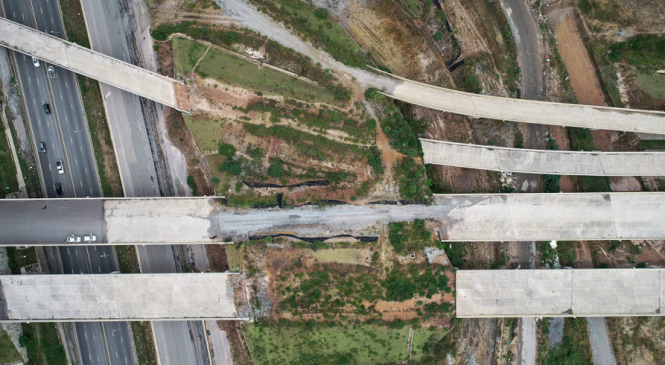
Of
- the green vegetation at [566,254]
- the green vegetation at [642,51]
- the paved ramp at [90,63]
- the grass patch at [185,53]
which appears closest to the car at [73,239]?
the paved ramp at [90,63]

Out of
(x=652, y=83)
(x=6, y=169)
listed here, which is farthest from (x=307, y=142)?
(x=652, y=83)

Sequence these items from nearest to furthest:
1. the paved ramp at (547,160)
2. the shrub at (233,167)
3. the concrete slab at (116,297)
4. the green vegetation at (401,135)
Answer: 1. the concrete slab at (116,297)
2. the shrub at (233,167)
3. the green vegetation at (401,135)
4. the paved ramp at (547,160)

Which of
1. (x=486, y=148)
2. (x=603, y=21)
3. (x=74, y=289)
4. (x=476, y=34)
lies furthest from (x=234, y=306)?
(x=603, y=21)

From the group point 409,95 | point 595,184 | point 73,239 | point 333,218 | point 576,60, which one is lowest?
point 73,239

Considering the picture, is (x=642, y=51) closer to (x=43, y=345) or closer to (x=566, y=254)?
(x=566, y=254)

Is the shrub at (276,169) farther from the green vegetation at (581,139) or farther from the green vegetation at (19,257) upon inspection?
the green vegetation at (581,139)

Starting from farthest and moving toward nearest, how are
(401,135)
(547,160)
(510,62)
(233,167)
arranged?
(510,62)
(547,160)
(401,135)
(233,167)

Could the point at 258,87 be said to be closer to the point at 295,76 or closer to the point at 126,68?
the point at 295,76
